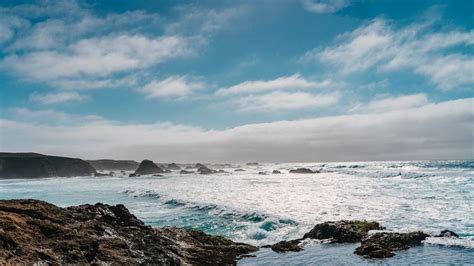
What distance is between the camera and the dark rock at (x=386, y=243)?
13.7 metres

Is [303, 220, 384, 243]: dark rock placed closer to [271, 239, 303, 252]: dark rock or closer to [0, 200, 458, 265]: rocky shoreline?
[0, 200, 458, 265]: rocky shoreline

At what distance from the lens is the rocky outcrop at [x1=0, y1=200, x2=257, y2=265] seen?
31.3ft

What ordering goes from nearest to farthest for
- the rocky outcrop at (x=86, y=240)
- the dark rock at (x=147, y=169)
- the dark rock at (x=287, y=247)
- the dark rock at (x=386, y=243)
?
the rocky outcrop at (x=86, y=240)
the dark rock at (x=386, y=243)
the dark rock at (x=287, y=247)
the dark rock at (x=147, y=169)

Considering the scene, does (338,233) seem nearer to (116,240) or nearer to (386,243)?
(386,243)

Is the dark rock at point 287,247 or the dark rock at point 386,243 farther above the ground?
the dark rock at point 386,243

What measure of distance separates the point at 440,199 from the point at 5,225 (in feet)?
108

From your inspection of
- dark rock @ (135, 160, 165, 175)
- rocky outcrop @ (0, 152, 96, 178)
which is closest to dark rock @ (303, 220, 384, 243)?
dark rock @ (135, 160, 165, 175)

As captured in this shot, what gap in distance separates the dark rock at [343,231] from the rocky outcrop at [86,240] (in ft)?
15.7

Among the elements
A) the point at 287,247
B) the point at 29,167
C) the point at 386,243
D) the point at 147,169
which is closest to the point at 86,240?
the point at 287,247

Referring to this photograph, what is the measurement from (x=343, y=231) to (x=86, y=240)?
11.6 meters

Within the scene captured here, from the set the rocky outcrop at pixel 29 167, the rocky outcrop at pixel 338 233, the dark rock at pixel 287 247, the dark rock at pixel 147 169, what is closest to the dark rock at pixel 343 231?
the rocky outcrop at pixel 338 233

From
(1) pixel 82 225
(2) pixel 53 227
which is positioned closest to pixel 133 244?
(1) pixel 82 225

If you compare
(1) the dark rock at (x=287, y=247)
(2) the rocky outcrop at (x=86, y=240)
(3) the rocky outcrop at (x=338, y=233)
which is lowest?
(1) the dark rock at (x=287, y=247)

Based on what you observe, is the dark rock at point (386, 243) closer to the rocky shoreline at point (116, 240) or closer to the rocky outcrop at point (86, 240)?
the rocky shoreline at point (116, 240)
